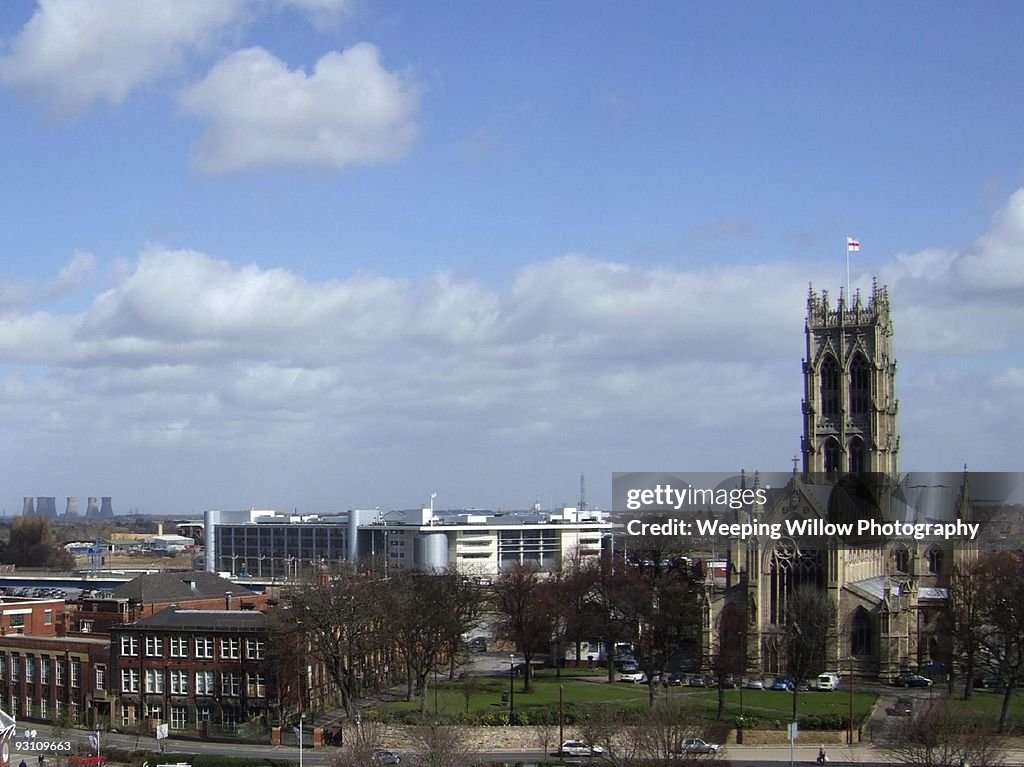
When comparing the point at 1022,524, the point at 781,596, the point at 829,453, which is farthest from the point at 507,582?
the point at 1022,524

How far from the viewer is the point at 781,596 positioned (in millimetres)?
102812

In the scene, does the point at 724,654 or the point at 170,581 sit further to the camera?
the point at 170,581

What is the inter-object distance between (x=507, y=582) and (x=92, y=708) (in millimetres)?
34894

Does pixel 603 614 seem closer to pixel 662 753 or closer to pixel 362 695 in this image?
pixel 362 695

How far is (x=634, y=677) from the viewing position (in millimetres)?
100312

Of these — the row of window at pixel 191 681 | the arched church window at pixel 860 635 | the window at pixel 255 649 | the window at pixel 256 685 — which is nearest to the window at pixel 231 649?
the window at pixel 255 649

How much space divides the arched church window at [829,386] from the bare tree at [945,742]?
56650 millimetres

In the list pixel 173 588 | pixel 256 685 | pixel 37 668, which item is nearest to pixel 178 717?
pixel 256 685

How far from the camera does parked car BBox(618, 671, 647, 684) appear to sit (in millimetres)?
98375

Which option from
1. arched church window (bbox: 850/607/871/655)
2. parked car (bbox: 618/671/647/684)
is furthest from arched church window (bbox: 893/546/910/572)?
parked car (bbox: 618/671/647/684)

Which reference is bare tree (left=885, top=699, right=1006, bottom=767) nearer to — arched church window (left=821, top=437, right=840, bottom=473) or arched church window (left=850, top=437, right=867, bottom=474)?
arched church window (left=850, top=437, right=867, bottom=474)

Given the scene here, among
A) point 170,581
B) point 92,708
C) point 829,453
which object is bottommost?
point 92,708

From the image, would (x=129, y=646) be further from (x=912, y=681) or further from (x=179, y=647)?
(x=912, y=681)

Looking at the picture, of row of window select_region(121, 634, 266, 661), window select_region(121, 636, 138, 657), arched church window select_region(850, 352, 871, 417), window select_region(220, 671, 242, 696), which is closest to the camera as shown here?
row of window select_region(121, 634, 266, 661)
